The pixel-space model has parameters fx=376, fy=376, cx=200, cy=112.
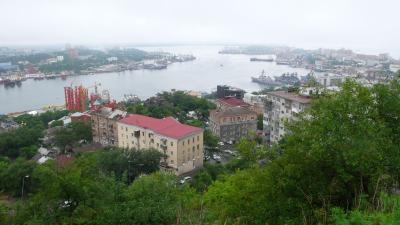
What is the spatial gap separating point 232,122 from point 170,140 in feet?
7.66

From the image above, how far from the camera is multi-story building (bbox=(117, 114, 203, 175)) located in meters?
6.40

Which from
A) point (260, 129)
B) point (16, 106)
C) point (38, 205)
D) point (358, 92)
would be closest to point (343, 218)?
point (358, 92)

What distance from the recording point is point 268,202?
6.67 feet

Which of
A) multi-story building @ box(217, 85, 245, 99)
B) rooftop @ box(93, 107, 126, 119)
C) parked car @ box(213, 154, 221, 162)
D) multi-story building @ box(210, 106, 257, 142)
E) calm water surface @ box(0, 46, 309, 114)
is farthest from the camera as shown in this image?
calm water surface @ box(0, 46, 309, 114)

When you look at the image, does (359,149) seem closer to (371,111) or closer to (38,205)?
(371,111)

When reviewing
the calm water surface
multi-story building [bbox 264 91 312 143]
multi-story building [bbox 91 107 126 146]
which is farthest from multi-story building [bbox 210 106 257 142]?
the calm water surface

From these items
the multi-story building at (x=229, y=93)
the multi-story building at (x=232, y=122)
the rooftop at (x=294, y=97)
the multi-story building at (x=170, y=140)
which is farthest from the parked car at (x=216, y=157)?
the multi-story building at (x=229, y=93)

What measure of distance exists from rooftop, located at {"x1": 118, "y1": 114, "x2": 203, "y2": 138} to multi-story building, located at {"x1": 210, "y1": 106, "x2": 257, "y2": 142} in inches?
63.2

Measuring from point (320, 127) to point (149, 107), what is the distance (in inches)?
315

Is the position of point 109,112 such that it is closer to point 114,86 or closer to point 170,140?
point 170,140

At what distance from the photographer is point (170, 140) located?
6.38m

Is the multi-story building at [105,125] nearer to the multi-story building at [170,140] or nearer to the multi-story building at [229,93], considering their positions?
the multi-story building at [170,140]

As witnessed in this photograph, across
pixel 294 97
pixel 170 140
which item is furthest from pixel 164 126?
pixel 294 97

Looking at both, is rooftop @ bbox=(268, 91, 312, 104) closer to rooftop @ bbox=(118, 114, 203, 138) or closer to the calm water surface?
rooftop @ bbox=(118, 114, 203, 138)
